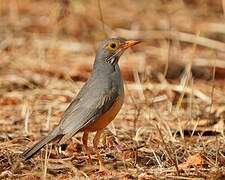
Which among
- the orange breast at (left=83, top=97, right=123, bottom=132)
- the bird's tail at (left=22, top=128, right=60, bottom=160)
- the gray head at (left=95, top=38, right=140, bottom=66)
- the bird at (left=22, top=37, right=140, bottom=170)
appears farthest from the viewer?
the gray head at (left=95, top=38, right=140, bottom=66)

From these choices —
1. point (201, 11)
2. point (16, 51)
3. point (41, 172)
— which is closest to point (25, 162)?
point (41, 172)

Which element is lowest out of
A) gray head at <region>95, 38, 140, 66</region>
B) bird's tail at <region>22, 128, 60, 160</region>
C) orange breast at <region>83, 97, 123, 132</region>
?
bird's tail at <region>22, 128, 60, 160</region>

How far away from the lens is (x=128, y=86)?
8.92m

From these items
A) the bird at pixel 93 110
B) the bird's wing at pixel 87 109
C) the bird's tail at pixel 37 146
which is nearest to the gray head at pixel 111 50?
the bird at pixel 93 110

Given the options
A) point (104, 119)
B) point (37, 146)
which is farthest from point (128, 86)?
point (37, 146)

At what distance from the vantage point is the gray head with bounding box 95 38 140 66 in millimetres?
6520

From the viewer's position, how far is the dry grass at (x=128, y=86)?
19.1ft

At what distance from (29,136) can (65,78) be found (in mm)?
2224

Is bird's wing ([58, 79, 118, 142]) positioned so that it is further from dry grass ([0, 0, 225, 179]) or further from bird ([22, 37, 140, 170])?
dry grass ([0, 0, 225, 179])

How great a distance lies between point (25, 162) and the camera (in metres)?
5.88

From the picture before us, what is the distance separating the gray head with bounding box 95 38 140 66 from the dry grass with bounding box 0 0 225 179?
727 millimetres

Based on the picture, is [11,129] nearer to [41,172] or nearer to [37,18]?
[41,172]

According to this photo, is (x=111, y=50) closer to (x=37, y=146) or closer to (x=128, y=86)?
(x=37, y=146)

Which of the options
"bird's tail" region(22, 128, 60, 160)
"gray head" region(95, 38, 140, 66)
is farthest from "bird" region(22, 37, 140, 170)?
"gray head" region(95, 38, 140, 66)
